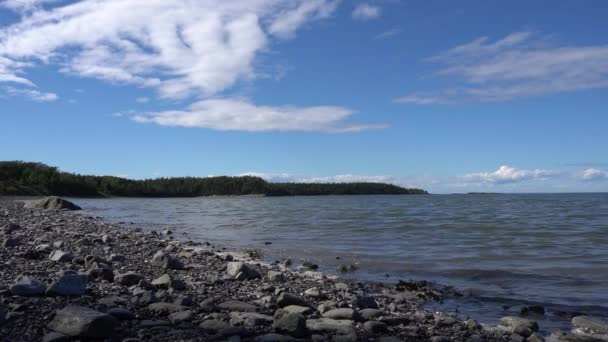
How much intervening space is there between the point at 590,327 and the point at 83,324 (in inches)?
264

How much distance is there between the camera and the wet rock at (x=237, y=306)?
7.02 metres

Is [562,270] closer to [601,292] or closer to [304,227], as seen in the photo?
[601,292]

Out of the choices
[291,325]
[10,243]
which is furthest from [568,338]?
[10,243]

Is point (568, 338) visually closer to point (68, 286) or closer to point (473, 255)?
point (68, 286)

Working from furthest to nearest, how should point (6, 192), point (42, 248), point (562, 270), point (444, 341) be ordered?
point (6, 192), point (562, 270), point (42, 248), point (444, 341)

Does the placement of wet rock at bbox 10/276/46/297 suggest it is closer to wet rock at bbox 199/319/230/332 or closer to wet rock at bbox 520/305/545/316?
wet rock at bbox 199/319/230/332

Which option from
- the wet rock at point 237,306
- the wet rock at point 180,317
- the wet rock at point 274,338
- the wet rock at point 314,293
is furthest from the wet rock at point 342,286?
the wet rock at point 274,338

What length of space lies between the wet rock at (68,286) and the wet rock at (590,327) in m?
6.96

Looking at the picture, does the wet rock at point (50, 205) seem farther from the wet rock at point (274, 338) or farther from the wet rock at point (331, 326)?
the wet rock at point (274, 338)

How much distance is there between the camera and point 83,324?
5.12 metres

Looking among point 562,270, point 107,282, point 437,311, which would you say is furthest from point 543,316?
point 107,282

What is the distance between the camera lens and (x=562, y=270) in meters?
12.7

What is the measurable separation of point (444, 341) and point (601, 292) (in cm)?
598

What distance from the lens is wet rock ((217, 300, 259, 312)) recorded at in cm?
702
